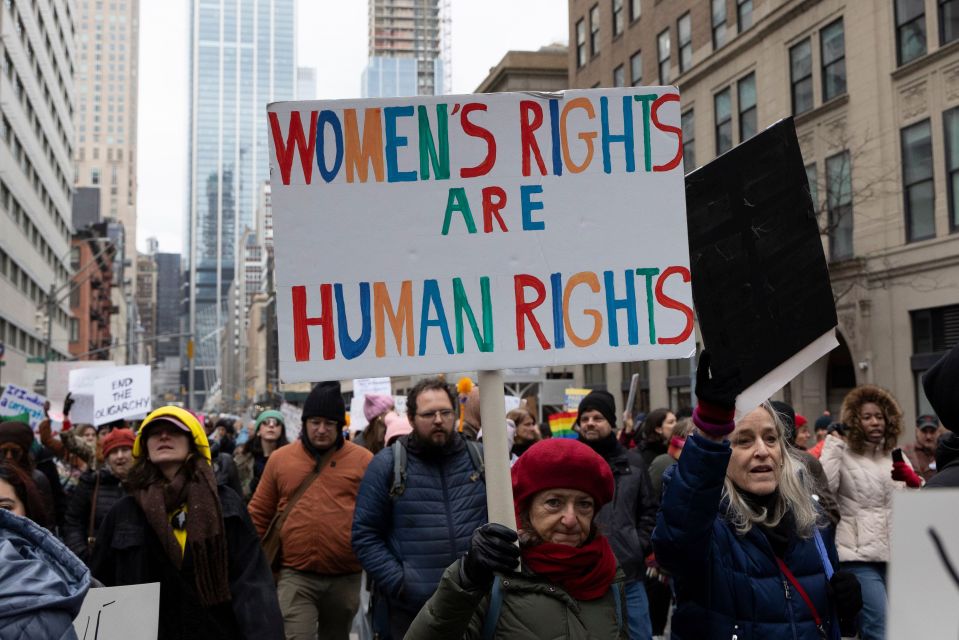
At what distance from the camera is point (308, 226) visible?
3.29m

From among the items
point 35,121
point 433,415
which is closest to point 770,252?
point 433,415

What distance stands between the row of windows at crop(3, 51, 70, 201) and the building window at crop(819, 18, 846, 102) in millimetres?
39530

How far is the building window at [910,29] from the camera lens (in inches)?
842

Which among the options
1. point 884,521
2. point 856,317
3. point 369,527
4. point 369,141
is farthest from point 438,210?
point 856,317

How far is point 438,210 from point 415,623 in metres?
1.32

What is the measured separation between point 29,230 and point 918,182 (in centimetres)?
5167

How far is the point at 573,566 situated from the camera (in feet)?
10.2

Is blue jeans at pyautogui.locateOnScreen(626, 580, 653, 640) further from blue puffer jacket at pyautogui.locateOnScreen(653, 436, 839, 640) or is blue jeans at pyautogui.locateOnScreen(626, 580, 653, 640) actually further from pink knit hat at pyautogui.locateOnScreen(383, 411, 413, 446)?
pink knit hat at pyautogui.locateOnScreen(383, 411, 413, 446)

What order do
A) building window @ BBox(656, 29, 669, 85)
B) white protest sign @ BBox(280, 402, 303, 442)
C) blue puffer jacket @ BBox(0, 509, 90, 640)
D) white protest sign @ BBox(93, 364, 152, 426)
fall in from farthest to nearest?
building window @ BBox(656, 29, 669, 85) → white protest sign @ BBox(280, 402, 303, 442) → white protest sign @ BBox(93, 364, 152, 426) → blue puffer jacket @ BBox(0, 509, 90, 640)

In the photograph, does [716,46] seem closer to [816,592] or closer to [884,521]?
[884,521]

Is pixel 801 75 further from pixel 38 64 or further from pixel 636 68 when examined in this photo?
pixel 38 64

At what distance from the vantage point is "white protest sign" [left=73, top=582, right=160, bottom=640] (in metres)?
3.59

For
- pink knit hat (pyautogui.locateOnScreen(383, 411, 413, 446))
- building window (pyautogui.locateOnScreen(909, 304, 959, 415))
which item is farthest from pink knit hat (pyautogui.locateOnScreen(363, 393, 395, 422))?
building window (pyautogui.locateOnScreen(909, 304, 959, 415))

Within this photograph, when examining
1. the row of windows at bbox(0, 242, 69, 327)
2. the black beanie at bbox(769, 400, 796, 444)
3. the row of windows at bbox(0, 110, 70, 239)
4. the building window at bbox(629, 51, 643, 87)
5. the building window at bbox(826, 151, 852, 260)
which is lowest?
the black beanie at bbox(769, 400, 796, 444)
